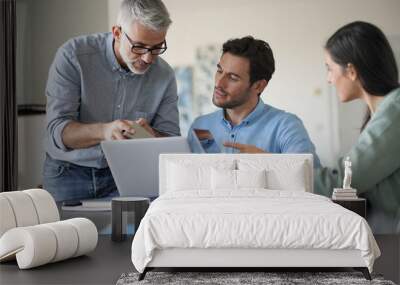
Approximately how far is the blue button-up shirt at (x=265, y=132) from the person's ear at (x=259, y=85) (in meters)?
0.10

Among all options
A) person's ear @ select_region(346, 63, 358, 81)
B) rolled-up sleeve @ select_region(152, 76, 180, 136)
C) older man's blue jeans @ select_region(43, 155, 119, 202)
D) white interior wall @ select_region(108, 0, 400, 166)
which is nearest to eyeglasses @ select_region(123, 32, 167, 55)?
rolled-up sleeve @ select_region(152, 76, 180, 136)

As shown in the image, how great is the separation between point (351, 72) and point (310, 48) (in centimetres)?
49

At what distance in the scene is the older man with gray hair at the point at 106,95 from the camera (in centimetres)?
710

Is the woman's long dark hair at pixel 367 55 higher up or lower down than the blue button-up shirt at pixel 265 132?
higher up

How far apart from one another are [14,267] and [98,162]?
1948 mm

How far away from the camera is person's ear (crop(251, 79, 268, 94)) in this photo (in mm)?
7055

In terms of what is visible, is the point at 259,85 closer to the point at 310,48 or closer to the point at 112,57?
the point at 310,48

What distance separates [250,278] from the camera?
4.91 metres

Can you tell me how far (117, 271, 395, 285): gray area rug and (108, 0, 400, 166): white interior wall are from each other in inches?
87.7

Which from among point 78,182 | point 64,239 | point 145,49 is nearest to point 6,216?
point 64,239

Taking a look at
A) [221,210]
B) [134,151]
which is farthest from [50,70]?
[221,210]

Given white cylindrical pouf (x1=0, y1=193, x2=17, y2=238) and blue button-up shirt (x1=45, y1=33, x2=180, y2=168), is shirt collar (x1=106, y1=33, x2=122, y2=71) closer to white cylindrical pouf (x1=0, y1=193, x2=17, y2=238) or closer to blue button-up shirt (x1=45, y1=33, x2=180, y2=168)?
blue button-up shirt (x1=45, y1=33, x2=180, y2=168)

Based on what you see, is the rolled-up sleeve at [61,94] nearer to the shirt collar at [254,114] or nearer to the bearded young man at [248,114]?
the bearded young man at [248,114]

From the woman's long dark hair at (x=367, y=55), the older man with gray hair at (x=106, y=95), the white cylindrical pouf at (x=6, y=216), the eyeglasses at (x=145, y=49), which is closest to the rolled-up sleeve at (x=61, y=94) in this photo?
the older man with gray hair at (x=106, y=95)
